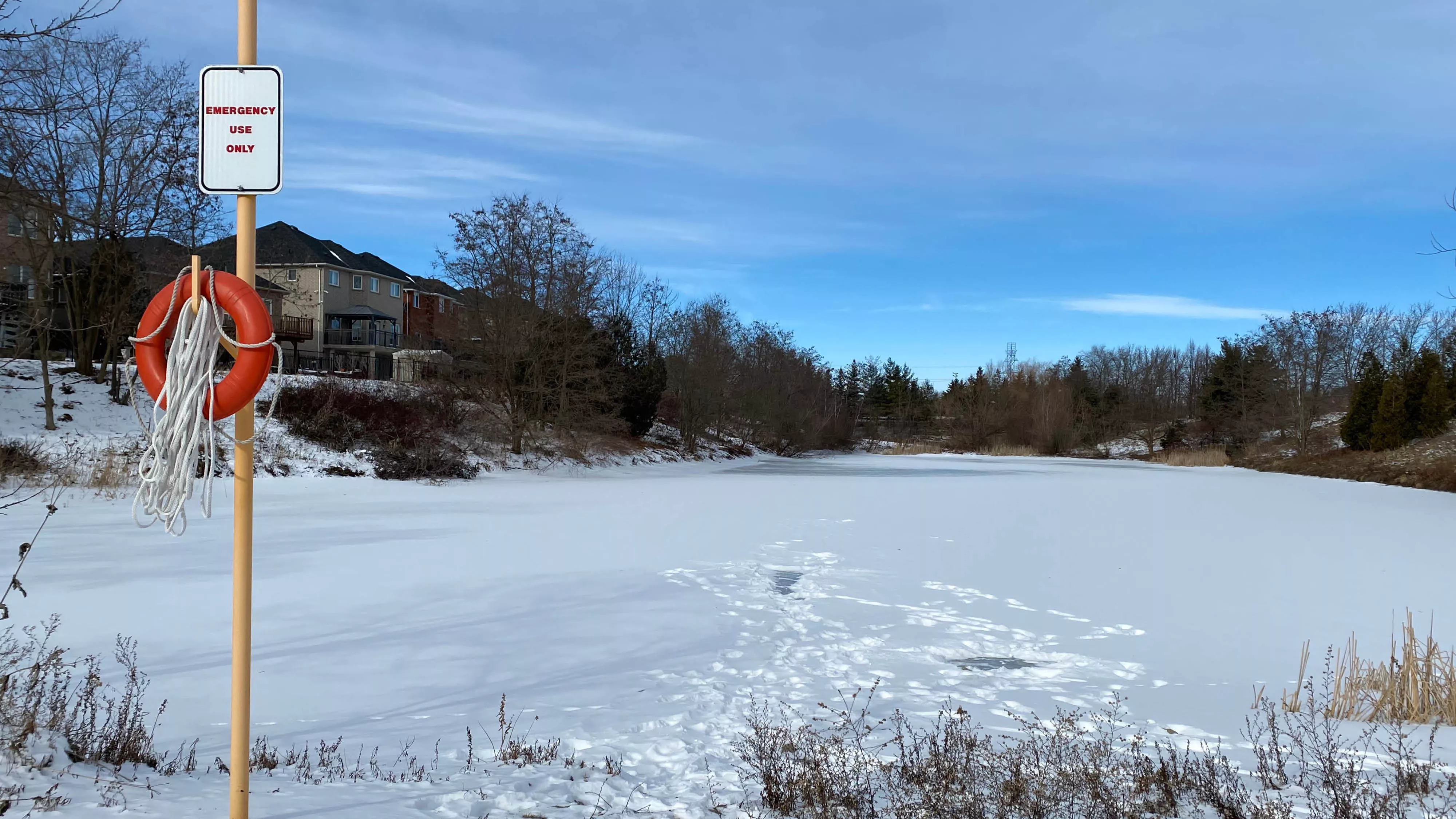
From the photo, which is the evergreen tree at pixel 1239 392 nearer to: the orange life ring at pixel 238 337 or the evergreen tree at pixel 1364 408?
the evergreen tree at pixel 1364 408

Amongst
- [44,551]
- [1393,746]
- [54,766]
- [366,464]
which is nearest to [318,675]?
[54,766]

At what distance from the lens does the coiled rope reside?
233 cm

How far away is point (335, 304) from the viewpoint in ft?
140

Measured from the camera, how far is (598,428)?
24.0 metres

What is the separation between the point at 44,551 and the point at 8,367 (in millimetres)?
13959

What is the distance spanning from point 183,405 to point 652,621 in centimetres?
465

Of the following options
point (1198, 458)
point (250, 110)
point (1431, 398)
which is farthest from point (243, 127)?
point (1198, 458)

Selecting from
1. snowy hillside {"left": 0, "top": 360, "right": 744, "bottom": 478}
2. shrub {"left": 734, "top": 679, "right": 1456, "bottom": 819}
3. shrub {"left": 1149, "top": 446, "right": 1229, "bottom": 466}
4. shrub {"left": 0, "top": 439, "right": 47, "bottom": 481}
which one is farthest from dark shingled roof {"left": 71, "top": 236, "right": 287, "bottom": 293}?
shrub {"left": 1149, "top": 446, "right": 1229, "bottom": 466}

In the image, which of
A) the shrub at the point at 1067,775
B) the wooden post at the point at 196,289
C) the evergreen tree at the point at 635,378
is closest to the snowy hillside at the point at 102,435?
the evergreen tree at the point at 635,378

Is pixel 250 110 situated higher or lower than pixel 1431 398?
lower

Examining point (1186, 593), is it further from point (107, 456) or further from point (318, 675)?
point (107, 456)

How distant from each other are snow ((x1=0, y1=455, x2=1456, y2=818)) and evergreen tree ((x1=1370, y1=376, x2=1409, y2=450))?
15.0m

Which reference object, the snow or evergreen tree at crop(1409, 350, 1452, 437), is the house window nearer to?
the snow

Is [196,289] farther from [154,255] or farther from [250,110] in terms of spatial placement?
[154,255]
